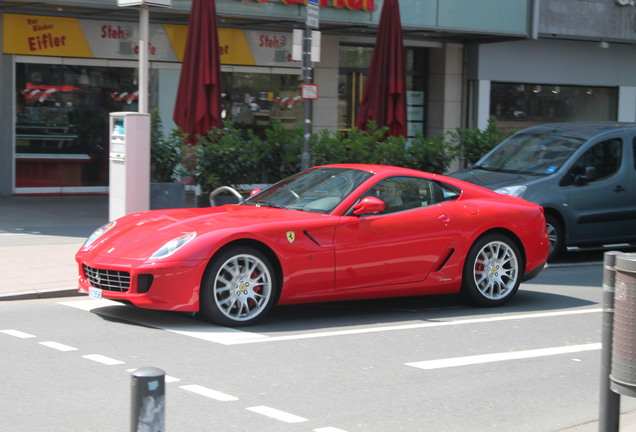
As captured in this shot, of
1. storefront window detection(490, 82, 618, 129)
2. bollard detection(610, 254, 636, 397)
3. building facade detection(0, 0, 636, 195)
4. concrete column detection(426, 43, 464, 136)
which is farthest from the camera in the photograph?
storefront window detection(490, 82, 618, 129)

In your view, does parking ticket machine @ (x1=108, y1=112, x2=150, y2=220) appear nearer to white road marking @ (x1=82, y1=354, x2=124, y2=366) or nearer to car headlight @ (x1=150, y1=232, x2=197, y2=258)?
car headlight @ (x1=150, y1=232, x2=197, y2=258)

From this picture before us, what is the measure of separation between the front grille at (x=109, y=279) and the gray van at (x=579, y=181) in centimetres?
627

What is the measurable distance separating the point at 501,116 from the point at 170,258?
17189 millimetres

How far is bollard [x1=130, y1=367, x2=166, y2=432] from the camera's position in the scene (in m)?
3.62

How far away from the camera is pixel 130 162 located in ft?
38.0

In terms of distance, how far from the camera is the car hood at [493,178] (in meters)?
12.9

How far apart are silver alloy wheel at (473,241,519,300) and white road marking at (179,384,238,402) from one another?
156 inches

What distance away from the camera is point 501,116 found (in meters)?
23.7

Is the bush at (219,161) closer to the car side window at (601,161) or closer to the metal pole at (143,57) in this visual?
the metal pole at (143,57)

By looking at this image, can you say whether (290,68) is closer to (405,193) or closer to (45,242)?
(45,242)

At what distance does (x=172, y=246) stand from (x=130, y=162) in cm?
394

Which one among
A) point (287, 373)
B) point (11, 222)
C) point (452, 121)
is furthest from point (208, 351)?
point (452, 121)

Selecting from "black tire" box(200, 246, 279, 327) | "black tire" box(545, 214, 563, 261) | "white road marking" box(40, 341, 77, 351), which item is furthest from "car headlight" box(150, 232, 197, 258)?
"black tire" box(545, 214, 563, 261)

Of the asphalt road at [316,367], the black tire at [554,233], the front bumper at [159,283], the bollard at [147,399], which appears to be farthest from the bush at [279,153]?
the bollard at [147,399]
